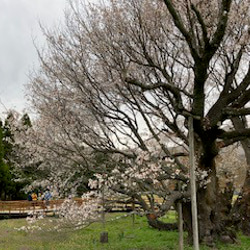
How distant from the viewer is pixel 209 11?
28.1 ft

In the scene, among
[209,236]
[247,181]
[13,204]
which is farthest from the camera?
[13,204]

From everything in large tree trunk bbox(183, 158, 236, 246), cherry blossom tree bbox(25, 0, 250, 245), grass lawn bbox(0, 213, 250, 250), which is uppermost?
cherry blossom tree bbox(25, 0, 250, 245)

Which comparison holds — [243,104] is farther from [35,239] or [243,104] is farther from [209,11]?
[35,239]

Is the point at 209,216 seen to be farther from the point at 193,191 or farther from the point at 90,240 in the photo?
the point at 90,240

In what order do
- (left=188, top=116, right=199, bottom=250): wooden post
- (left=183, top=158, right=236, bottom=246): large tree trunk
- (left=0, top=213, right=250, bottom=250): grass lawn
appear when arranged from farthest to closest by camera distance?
1. (left=0, top=213, right=250, bottom=250): grass lawn
2. (left=183, top=158, right=236, bottom=246): large tree trunk
3. (left=188, top=116, right=199, bottom=250): wooden post

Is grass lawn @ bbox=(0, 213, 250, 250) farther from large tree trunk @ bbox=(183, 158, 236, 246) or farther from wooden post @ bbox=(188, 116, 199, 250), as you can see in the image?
wooden post @ bbox=(188, 116, 199, 250)

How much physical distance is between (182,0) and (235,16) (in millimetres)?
1525

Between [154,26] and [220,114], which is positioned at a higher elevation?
[154,26]

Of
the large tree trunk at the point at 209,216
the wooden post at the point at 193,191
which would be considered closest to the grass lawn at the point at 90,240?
the large tree trunk at the point at 209,216

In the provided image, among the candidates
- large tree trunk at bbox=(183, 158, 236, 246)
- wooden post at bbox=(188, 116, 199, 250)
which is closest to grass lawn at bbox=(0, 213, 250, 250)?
large tree trunk at bbox=(183, 158, 236, 246)

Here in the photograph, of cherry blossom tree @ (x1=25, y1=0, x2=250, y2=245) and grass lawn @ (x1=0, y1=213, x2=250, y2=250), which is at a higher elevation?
cherry blossom tree @ (x1=25, y1=0, x2=250, y2=245)

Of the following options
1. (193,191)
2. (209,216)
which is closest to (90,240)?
(209,216)

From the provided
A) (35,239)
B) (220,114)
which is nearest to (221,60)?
(220,114)

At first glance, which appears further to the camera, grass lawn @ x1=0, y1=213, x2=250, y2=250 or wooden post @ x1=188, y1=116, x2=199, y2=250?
grass lawn @ x1=0, y1=213, x2=250, y2=250
